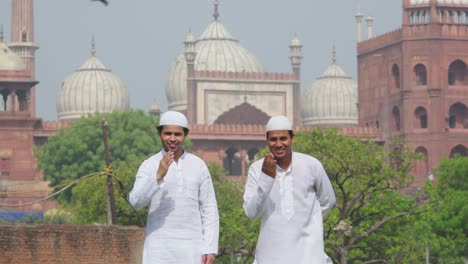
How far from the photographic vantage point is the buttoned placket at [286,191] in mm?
10477

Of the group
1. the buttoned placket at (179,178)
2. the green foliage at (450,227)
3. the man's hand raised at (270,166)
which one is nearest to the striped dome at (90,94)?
the green foliage at (450,227)

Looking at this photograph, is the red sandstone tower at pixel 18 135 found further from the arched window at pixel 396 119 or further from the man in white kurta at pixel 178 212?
the man in white kurta at pixel 178 212

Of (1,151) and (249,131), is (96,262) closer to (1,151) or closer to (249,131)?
(1,151)

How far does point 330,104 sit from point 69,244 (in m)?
89.7

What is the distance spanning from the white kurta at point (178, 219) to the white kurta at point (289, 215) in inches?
13.9

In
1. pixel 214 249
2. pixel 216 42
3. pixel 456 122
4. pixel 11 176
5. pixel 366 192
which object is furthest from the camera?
pixel 216 42

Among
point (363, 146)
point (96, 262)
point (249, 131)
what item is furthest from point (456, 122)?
point (96, 262)

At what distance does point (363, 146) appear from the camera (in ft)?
112

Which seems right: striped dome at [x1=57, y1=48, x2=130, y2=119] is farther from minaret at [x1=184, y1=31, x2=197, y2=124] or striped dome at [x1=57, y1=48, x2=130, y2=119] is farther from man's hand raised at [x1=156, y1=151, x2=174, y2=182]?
man's hand raised at [x1=156, y1=151, x2=174, y2=182]

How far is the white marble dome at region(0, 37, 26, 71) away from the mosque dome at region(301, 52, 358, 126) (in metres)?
23.7

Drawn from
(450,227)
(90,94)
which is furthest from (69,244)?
(90,94)

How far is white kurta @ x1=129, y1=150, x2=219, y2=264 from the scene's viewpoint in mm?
10773

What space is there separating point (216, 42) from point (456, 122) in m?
21.1

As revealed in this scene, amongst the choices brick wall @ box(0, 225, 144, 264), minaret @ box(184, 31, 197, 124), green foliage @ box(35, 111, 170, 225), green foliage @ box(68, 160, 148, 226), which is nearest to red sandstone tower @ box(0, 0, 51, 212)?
green foliage @ box(35, 111, 170, 225)
